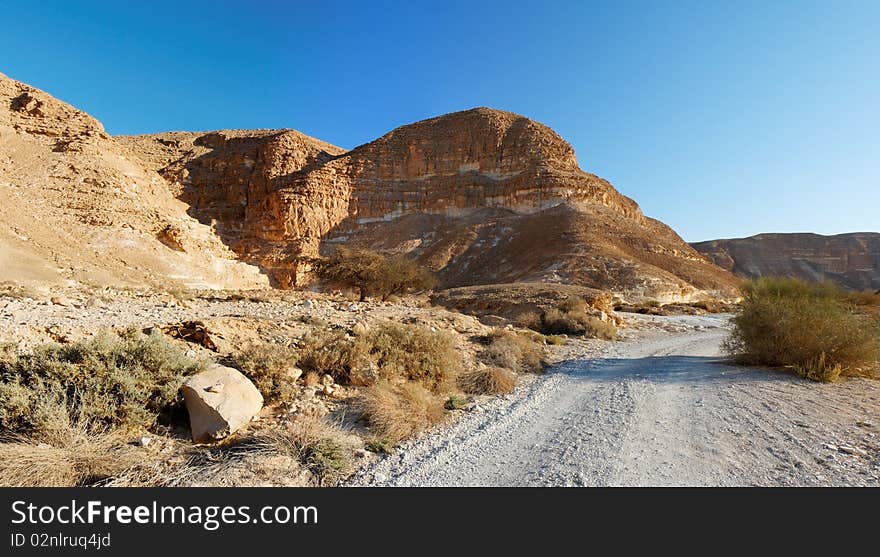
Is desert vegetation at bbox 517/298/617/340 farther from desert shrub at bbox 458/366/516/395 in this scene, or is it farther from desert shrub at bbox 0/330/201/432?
desert shrub at bbox 0/330/201/432

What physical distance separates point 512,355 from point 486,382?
6.52 ft

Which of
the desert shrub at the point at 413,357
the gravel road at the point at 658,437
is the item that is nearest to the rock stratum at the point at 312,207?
the desert shrub at the point at 413,357

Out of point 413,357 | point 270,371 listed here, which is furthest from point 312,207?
point 270,371

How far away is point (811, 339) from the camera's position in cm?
698

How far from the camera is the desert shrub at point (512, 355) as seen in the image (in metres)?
7.91

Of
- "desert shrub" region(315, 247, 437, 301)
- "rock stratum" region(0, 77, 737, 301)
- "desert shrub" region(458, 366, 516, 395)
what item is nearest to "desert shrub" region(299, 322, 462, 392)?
"desert shrub" region(458, 366, 516, 395)

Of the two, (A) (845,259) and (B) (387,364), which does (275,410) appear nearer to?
(B) (387,364)

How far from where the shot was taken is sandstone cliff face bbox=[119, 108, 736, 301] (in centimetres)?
4766

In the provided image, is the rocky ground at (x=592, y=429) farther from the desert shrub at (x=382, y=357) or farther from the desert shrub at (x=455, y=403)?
the desert shrub at (x=382, y=357)

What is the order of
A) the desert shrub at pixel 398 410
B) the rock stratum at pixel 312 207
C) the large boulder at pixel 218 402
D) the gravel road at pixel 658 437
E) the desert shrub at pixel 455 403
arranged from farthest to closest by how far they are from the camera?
1. the rock stratum at pixel 312 207
2. the desert shrub at pixel 455 403
3. the desert shrub at pixel 398 410
4. the large boulder at pixel 218 402
5. the gravel road at pixel 658 437

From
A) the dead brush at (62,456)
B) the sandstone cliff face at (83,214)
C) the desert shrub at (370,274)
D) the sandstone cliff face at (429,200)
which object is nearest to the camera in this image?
the dead brush at (62,456)

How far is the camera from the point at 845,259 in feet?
271

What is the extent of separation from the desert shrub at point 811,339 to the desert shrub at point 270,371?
8.43 metres
